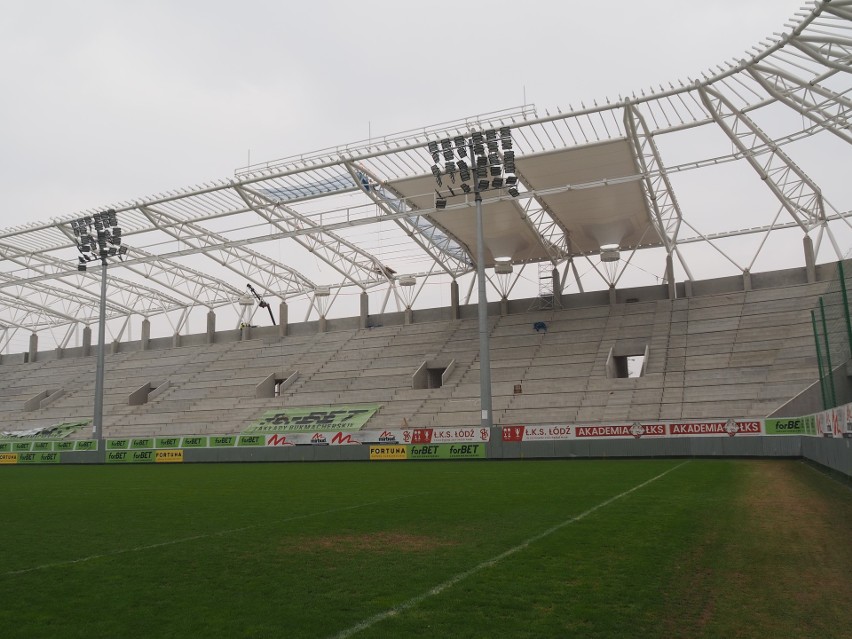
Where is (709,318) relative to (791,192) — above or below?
below

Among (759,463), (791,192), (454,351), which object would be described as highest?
(791,192)

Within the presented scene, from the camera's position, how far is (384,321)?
58.0 m

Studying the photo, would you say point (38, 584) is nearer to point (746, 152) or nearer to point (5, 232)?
point (746, 152)

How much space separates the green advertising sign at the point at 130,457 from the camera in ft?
120

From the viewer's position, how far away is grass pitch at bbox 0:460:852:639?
18.1 ft

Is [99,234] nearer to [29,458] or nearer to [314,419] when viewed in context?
[29,458]

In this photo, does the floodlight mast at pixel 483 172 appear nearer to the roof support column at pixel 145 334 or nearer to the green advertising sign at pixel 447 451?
the green advertising sign at pixel 447 451

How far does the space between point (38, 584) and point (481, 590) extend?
13.8 feet

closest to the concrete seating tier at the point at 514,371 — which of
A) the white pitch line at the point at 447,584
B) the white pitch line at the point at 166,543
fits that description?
the white pitch line at the point at 166,543

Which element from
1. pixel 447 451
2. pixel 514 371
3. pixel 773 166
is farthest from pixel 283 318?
pixel 773 166

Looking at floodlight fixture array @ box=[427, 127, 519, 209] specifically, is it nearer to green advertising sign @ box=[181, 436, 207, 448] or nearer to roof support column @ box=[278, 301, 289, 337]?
green advertising sign @ box=[181, 436, 207, 448]

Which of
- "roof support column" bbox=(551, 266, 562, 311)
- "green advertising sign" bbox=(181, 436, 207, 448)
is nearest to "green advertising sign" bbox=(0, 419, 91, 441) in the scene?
"green advertising sign" bbox=(181, 436, 207, 448)

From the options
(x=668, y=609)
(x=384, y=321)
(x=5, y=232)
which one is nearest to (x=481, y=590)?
(x=668, y=609)

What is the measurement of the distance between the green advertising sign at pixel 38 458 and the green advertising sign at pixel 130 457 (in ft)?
11.0
